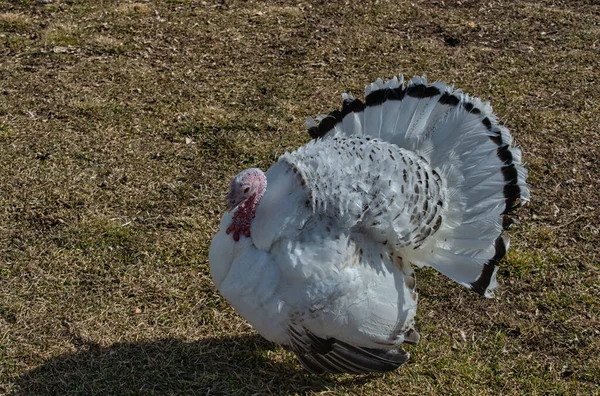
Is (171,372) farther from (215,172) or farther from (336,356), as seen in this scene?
(215,172)

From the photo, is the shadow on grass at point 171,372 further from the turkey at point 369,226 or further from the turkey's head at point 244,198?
the turkey's head at point 244,198

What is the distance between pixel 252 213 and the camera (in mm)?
3402

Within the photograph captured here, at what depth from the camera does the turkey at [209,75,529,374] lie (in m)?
3.27

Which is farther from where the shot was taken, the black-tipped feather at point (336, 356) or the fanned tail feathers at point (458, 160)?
the fanned tail feathers at point (458, 160)

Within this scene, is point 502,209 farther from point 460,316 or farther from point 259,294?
point 259,294

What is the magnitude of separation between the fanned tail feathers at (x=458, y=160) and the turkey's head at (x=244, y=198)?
0.87m

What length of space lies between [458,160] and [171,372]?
210cm

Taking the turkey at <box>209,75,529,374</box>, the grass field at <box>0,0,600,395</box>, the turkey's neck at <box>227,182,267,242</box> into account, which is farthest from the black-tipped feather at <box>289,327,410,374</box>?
the turkey's neck at <box>227,182,267,242</box>

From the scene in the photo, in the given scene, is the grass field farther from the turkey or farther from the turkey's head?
the turkey's head

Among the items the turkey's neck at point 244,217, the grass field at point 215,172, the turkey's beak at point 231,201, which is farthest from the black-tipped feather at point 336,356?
the turkey's beak at point 231,201

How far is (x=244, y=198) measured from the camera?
338 centimetres

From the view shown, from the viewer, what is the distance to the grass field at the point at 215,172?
391 centimetres

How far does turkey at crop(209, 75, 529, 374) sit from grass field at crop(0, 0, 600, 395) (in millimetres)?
637

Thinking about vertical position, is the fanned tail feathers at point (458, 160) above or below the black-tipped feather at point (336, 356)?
above
